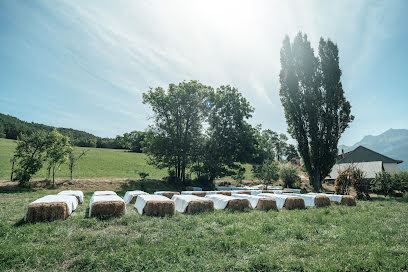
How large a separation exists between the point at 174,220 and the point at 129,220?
1.41m

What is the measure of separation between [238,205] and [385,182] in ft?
61.3

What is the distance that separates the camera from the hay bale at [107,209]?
7.14 meters

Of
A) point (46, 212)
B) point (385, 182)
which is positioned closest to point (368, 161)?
point (385, 182)

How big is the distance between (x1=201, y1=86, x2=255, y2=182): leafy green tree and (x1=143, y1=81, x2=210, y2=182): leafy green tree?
4.93 ft

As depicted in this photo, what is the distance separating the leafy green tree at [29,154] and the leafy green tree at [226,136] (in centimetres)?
1492

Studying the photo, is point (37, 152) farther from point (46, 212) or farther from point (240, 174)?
point (240, 174)

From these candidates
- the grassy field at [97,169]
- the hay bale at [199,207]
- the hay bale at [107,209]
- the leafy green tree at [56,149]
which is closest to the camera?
the hay bale at [107,209]

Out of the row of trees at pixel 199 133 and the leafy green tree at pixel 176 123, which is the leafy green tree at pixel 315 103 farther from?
the leafy green tree at pixel 176 123

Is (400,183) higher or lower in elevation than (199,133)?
lower

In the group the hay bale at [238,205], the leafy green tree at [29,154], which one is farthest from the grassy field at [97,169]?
the hay bale at [238,205]

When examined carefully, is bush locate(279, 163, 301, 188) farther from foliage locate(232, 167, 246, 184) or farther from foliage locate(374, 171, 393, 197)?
foliage locate(374, 171, 393, 197)

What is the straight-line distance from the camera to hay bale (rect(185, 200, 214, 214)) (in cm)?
859

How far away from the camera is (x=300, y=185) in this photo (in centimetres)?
2772

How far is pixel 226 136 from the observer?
2481 centimetres
